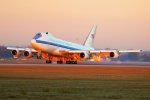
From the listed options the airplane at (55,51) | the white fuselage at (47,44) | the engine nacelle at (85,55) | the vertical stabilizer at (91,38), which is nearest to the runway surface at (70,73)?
the white fuselage at (47,44)

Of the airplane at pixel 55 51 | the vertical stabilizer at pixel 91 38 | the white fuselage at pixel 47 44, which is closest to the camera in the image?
the white fuselage at pixel 47 44

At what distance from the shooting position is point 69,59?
88062 millimetres

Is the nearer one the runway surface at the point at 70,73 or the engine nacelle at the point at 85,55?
the runway surface at the point at 70,73

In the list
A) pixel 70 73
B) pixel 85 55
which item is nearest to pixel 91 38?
pixel 85 55

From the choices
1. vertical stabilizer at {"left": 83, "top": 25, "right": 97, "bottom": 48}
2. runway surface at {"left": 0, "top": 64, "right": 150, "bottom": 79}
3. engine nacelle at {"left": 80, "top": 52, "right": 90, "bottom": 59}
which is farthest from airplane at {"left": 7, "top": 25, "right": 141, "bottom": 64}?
runway surface at {"left": 0, "top": 64, "right": 150, "bottom": 79}

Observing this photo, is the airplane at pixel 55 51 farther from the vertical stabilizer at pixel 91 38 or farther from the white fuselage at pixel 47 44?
the vertical stabilizer at pixel 91 38

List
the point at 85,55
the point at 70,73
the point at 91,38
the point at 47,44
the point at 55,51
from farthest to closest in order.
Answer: the point at 91,38
the point at 85,55
the point at 55,51
the point at 47,44
the point at 70,73

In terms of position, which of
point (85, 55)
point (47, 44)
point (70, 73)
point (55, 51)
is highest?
point (47, 44)

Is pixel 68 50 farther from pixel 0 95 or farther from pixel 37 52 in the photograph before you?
pixel 0 95

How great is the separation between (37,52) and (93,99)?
6748 cm

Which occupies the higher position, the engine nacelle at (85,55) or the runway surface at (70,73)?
the engine nacelle at (85,55)

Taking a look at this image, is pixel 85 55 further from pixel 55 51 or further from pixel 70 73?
pixel 70 73

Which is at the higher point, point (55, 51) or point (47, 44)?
point (47, 44)

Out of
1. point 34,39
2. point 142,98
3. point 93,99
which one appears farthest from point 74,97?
point 34,39
